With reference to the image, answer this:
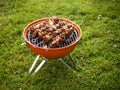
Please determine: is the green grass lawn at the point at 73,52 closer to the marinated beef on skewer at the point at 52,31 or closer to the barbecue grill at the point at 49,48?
the barbecue grill at the point at 49,48

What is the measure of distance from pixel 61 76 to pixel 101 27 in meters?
1.70

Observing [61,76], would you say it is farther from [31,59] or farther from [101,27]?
[101,27]

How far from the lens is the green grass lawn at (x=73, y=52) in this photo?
3914 mm

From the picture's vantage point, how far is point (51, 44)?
3.51 meters

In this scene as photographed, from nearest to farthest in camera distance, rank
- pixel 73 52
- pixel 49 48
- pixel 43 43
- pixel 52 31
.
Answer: pixel 49 48 → pixel 43 43 → pixel 52 31 → pixel 73 52

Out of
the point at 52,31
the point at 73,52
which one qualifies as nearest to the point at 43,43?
the point at 52,31

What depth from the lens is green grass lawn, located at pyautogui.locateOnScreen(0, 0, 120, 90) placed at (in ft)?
12.8

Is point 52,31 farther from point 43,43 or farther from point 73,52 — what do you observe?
point 73,52

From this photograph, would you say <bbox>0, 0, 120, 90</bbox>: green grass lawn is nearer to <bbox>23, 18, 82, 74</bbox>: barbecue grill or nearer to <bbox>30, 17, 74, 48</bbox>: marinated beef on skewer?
<bbox>23, 18, 82, 74</bbox>: barbecue grill

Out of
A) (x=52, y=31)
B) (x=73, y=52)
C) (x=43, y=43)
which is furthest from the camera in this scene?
(x=73, y=52)

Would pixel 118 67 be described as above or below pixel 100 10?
below

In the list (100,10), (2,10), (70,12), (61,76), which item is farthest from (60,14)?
(61,76)

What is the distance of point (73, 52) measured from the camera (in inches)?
177

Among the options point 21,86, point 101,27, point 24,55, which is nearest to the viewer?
point 21,86
